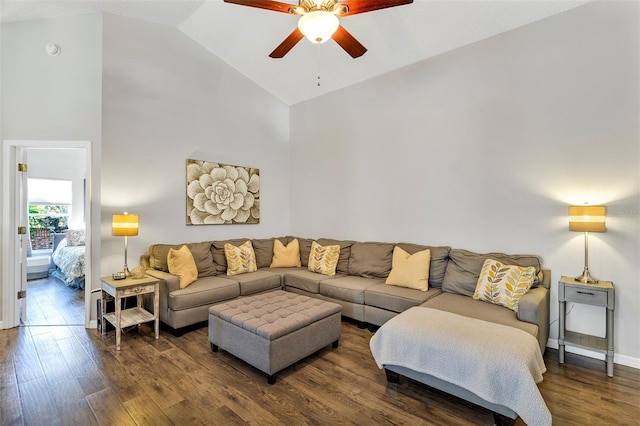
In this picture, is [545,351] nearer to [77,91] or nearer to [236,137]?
[236,137]

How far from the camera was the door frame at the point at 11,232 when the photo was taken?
3246 millimetres

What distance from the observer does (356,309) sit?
3.45 m

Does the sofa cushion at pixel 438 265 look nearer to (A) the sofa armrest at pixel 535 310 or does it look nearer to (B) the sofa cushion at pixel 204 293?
(A) the sofa armrest at pixel 535 310

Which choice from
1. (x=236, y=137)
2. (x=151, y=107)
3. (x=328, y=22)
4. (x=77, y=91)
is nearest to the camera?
(x=328, y=22)

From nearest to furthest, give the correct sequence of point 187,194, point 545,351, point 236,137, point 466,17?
point 545,351 → point 466,17 → point 187,194 → point 236,137

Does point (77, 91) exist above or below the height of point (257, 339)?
above

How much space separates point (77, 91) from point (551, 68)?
506 centimetres

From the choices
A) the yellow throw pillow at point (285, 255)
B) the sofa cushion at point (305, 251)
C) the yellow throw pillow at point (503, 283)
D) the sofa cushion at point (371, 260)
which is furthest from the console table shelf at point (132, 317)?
the yellow throw pillow at point (503, 283)

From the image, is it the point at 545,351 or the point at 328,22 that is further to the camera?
the point at 545,351

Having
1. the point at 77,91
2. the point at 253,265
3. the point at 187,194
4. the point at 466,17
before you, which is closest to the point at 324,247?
the point at 253,265

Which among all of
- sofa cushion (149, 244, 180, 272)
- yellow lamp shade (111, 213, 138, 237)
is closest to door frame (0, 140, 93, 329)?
yellow lamp shade (111, 213, 138, 237)

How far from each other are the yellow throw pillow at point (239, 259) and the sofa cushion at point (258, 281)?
10 centimetres

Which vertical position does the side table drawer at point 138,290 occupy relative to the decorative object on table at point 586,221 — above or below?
below

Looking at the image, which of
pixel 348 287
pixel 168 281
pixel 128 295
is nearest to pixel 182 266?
pixel 168 281
